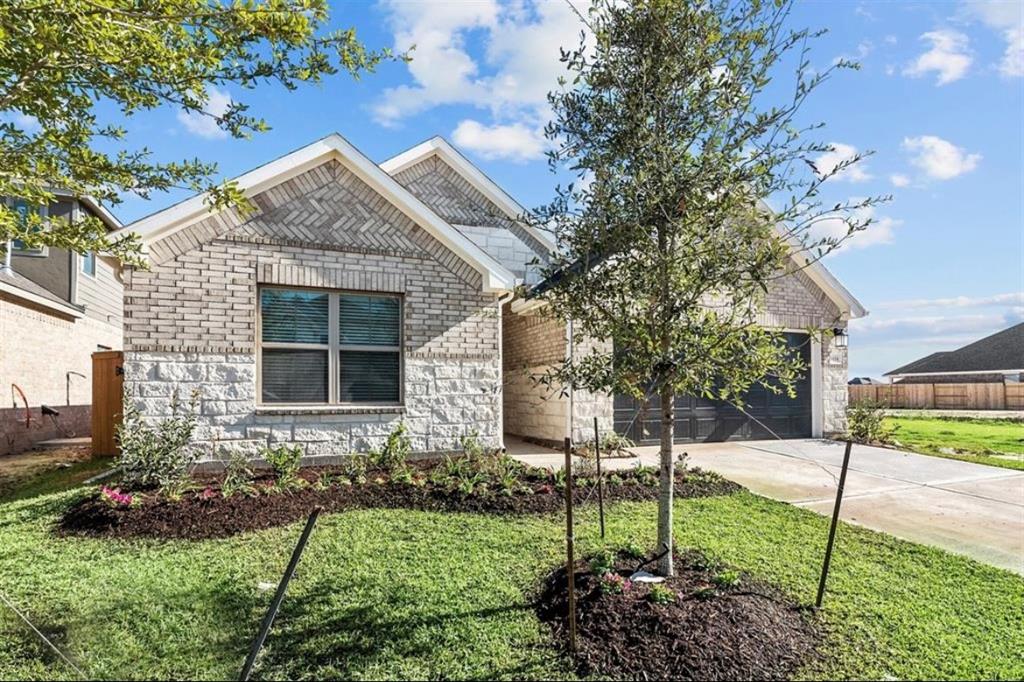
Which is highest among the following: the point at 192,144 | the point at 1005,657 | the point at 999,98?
the point at 999,98

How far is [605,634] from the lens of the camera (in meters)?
3.25

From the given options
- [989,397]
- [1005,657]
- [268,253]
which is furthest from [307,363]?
[989,397]

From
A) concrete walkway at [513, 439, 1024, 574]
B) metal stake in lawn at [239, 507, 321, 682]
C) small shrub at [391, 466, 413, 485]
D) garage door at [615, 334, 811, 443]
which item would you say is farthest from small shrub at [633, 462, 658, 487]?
metal stake in lawn at [239, 507, 321, 682]

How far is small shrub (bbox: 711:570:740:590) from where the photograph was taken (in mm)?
3832

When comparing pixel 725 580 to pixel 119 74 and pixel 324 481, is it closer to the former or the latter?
pixel 324 481

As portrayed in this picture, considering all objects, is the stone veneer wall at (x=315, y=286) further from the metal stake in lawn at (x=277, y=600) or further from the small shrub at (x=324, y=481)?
the metal stake in lawn at (x=277, y=600)

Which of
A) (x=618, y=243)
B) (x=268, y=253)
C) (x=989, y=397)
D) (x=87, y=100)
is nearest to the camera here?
(x=618, y=243)

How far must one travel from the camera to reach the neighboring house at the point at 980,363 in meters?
33.4

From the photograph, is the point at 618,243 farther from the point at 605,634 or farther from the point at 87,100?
the point at 87,100

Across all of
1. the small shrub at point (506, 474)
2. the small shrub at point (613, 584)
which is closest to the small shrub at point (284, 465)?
the small shrub at point (506, 474)

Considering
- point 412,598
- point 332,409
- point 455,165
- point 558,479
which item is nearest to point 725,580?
point 412,598

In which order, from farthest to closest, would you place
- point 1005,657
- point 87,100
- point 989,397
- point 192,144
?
point 989,397
point 192,144
point 87,100
point 1005,657

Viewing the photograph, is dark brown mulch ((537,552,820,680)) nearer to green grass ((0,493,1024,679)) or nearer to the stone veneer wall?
green grass ((0,493,1024,679))

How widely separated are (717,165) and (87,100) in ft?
17.2
